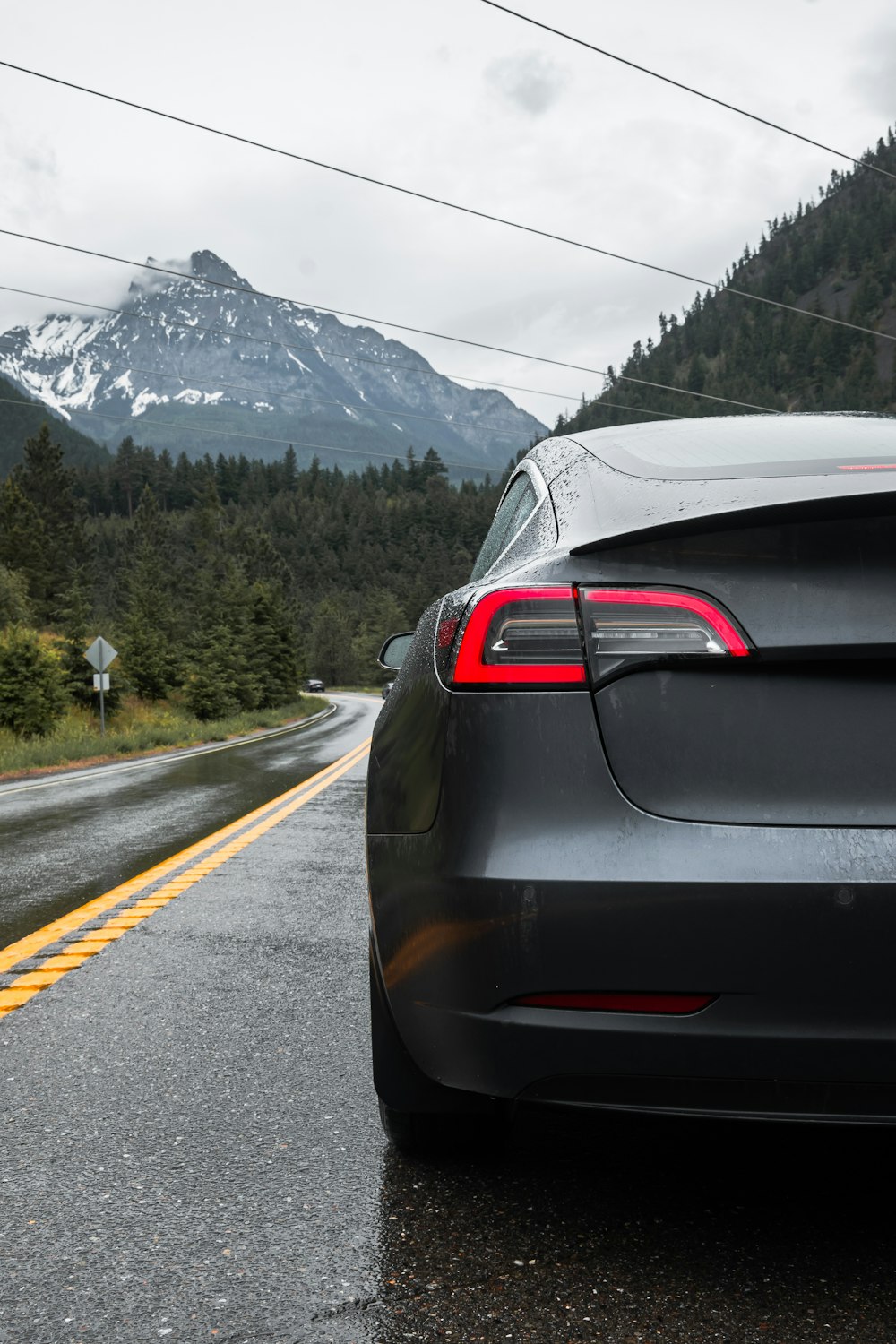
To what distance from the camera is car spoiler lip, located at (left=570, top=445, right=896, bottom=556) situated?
181cm

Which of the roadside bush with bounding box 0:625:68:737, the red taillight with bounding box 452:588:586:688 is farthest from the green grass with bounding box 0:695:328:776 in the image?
the red taillight with bounding box 452:588:586:688

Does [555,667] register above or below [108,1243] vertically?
above

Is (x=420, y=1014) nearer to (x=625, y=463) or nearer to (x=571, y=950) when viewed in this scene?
(x=571, y=950)

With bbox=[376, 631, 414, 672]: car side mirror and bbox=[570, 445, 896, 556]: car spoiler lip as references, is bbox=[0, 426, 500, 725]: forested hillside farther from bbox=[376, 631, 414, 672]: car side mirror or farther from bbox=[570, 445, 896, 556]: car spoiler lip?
bbox=[570, 445, 896, 556]: car spoiler lip

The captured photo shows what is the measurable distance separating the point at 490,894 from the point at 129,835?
6884mm

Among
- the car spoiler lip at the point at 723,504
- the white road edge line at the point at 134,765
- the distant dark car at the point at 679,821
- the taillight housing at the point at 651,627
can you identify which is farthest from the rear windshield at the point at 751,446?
the white road edge line at the point at 134,765

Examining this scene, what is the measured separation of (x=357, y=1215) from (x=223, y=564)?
348 feet

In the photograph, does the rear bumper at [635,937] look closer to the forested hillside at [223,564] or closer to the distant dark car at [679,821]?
the distant dark car at [679,821]

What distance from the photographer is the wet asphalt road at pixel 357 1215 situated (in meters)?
1.82

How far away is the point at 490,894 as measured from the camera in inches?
72.2

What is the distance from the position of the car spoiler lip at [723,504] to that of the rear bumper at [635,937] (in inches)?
13.1

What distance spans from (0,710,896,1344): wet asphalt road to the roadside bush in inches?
1148

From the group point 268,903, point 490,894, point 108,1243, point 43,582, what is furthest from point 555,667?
point 43,582

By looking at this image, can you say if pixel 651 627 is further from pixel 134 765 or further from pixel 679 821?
pixel 134 765
